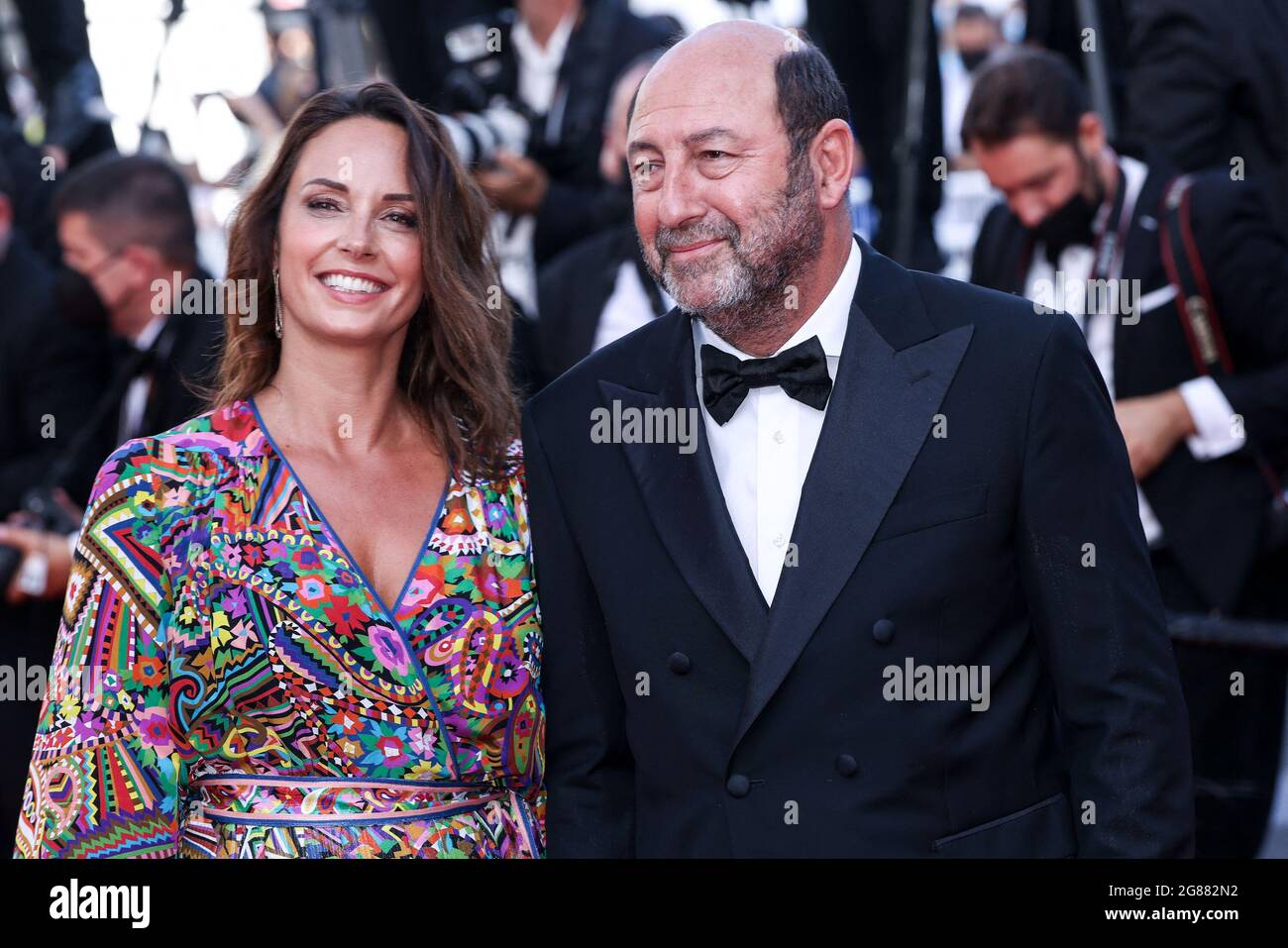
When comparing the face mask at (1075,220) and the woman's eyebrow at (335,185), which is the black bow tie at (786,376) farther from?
the face mask at (1075,220)

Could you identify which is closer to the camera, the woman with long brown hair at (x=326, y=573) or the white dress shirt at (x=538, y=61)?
the woman with long brown hair at (x=326, y=573)

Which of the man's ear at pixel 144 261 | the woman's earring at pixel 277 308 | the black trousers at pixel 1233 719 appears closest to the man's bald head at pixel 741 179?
the woman's earring at pixel 277 308

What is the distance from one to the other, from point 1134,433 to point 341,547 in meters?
2.31

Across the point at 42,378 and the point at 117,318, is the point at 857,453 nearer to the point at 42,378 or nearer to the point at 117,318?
the point at 117,318

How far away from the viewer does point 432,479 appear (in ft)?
9.80

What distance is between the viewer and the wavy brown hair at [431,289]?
3.00m

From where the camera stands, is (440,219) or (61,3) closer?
(440,219)

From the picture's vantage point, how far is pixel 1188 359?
4.50 m

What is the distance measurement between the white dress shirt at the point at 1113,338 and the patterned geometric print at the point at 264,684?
1.98 metres

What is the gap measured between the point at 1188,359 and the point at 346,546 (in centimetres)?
253

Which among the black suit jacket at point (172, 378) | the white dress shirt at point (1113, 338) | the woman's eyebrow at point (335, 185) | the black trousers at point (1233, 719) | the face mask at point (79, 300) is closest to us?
the woman's eyebrow at point (335, 185)
